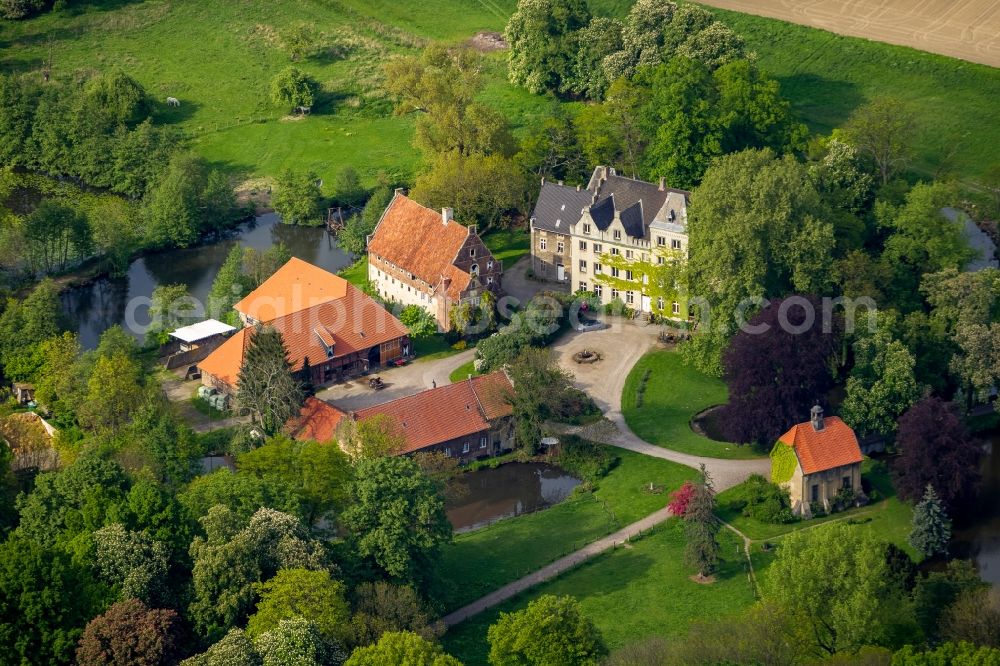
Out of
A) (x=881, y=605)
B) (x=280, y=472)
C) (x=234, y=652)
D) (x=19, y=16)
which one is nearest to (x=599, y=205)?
(x=280, y=472)

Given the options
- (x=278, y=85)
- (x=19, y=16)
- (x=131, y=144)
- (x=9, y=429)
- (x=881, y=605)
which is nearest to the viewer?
(x=881, y=605)

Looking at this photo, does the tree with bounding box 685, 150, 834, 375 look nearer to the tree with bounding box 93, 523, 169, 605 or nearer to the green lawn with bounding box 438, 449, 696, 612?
the green lawn with bounding box 438, 449, 696, 612

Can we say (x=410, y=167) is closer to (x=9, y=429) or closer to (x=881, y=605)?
(x=9, y=429)

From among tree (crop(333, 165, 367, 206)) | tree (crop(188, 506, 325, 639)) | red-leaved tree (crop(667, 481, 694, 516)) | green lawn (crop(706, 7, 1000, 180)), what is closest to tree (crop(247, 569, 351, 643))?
tree (crop(188, 506, 325, 639))

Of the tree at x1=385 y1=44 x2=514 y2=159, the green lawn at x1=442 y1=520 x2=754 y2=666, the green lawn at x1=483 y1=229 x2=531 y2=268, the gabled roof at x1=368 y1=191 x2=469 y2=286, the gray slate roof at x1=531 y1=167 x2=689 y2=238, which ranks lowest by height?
the green lawn at x1=442 y1=520 x2=754 y2=666

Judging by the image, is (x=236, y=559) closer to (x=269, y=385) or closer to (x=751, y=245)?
(x=269, y=385)

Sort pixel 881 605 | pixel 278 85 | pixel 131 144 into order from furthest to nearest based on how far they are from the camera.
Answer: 1. pixel 278 85
2. pixel 131 144
3. pixel 881 605
